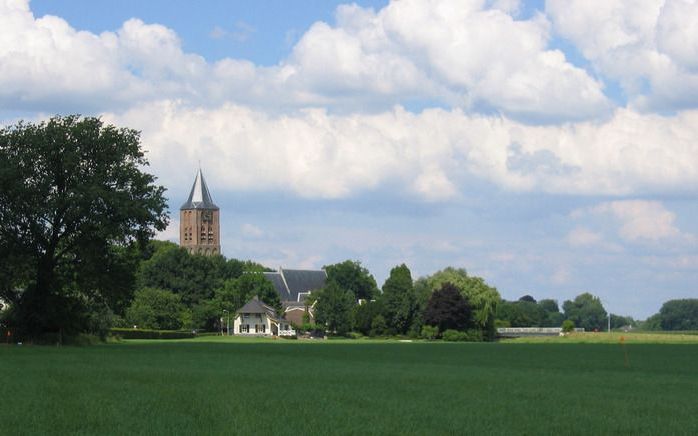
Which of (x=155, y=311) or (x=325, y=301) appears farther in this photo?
(x=325, y=301)

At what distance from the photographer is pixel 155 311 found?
140 meters

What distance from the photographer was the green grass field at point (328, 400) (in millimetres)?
22172

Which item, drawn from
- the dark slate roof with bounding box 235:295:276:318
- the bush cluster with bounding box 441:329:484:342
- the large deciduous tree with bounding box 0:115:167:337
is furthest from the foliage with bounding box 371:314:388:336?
the large deciduous tree with bounding box 0:115:167:337

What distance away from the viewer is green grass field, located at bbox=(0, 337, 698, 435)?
22.2 metres

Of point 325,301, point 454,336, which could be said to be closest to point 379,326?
point 454,336

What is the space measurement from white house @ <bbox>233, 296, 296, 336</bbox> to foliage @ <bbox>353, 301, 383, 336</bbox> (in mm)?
19588

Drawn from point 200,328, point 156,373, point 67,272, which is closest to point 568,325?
point 200,328

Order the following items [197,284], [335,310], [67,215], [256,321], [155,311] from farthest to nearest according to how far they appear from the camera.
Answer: [256,321] → [197,284] → [335,310] → [155,311] → [67,215]

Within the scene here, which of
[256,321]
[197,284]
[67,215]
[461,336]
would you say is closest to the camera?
[67,215]

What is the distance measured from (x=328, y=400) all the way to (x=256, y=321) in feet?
477

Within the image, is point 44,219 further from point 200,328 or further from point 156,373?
point 200,328

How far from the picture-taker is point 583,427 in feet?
75.5

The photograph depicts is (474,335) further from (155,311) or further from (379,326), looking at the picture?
(155,311)

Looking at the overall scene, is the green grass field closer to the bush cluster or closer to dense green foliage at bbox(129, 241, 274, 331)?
the bush cluster
